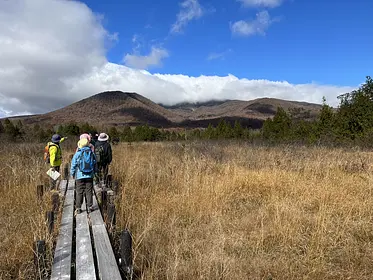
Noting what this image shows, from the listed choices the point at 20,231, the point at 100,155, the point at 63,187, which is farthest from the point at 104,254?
the point at 100,155

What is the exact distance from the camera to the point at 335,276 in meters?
3.06

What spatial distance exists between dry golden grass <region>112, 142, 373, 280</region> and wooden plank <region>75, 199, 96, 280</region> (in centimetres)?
49

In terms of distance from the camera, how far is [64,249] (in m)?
2.85

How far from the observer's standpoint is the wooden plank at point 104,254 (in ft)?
7.56

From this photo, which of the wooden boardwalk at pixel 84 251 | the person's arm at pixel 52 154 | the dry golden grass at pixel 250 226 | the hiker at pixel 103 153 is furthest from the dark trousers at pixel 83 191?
the person's arm at pixel 52 154

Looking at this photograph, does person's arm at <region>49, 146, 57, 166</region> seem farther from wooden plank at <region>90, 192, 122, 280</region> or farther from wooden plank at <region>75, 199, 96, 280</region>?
wooden plank at <region>90, 192, 122, 280</region>

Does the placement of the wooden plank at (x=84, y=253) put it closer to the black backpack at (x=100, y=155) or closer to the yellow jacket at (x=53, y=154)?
the black backpack at (x=100, y=155)

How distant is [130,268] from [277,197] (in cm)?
365

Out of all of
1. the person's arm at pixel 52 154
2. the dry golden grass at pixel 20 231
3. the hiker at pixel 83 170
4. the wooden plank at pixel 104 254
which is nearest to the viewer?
the wooden plank at pixel 104 254

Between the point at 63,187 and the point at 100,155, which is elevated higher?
the point at 100,155

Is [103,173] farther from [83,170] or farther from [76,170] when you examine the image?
[83,170]

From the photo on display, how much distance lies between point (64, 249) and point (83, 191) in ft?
5.69

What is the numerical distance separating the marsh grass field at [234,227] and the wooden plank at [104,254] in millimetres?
290

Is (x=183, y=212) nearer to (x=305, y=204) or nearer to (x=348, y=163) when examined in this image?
(x=305, y=204)
